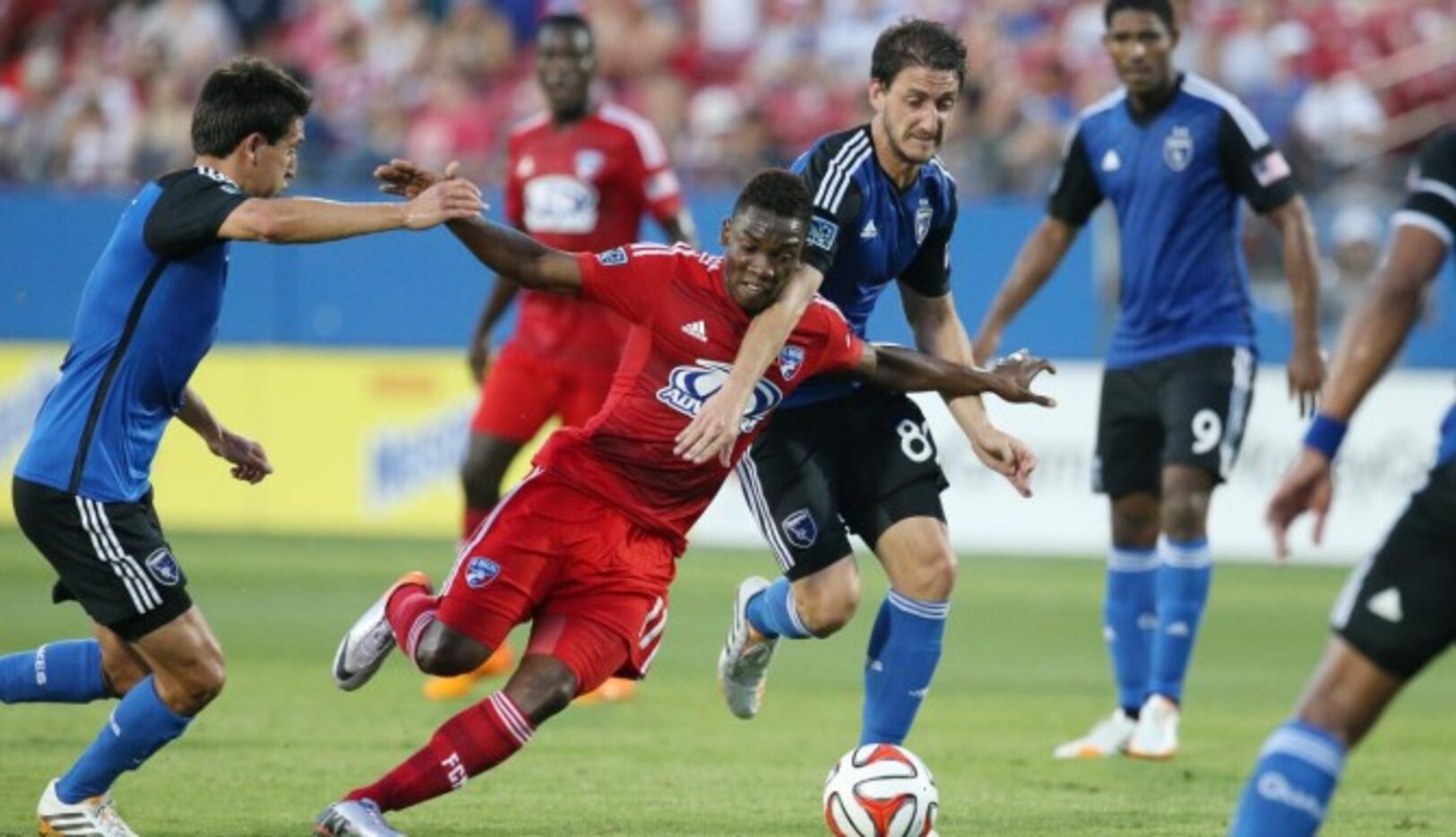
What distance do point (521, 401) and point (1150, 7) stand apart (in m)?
3.59

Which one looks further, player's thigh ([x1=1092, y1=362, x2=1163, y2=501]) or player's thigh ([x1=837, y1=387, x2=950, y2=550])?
player's thigh ([x1=1092, y1=362, x2=1163, y2=501])

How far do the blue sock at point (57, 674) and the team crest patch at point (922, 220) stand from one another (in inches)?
121

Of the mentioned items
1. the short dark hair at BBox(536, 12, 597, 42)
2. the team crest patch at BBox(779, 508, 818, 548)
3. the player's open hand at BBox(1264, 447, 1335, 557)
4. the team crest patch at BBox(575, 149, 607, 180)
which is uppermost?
the short dark hair at BBox(536, 12, 597, 42)

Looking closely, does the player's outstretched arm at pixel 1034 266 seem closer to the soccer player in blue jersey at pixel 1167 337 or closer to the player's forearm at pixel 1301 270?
the soccer player in blue jersey at pixel 1167 337

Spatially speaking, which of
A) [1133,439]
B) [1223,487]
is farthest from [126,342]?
[1223,487]

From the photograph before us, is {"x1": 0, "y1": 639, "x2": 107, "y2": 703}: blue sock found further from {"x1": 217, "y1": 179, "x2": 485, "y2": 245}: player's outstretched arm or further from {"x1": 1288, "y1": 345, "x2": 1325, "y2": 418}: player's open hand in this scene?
{"x1": 1288, "y1": 345, "x2": 1325, "y2": 418}: player's open hand

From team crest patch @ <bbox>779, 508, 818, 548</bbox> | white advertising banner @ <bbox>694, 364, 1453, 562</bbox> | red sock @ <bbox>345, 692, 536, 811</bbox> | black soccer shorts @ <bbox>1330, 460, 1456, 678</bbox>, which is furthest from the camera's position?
white advertising banner @ <bbox>694, 364, 1453, 562</bbox>

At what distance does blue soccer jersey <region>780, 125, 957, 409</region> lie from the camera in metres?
7.68

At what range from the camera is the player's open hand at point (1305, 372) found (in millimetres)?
9211

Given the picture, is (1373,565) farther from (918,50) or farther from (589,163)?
(589,163)

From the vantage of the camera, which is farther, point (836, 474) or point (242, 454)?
point (836, 474)

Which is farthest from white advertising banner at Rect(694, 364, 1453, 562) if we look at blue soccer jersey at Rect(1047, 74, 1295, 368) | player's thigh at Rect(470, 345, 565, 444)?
blue soccer jersey at Rect(1047, 74, 1295, 368)

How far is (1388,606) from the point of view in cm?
492

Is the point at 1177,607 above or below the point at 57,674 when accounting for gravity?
below
